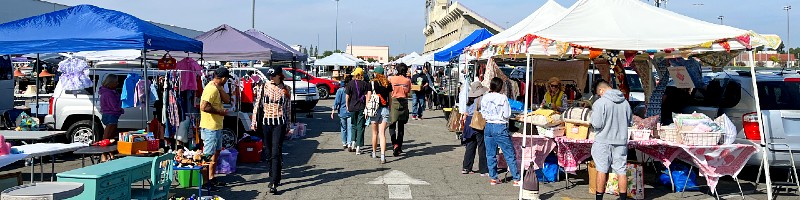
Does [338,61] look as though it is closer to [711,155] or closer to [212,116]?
[212,116]

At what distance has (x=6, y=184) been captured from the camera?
6.63 meters

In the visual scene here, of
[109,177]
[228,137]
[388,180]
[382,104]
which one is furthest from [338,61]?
[109,177]

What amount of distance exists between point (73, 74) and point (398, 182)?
6083 mm

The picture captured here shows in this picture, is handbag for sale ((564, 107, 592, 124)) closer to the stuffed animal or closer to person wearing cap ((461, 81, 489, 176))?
person wearing cap ((461, 81, 489, 176))

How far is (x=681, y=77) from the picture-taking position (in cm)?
1023

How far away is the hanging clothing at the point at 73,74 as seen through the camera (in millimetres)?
10852

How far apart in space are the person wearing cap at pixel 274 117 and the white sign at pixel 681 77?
6243 mm

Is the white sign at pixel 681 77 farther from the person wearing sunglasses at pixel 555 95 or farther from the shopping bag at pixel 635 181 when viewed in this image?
the shopping bag at pixel 635 181

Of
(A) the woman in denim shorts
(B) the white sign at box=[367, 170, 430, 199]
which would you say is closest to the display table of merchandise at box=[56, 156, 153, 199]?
(B) the white sign at box=[367, 170, 430, 199]

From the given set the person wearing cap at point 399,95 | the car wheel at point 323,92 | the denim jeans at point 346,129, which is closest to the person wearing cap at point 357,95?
the denim jeans at point 346,129

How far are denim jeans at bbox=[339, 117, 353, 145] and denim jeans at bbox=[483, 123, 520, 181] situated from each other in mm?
3647

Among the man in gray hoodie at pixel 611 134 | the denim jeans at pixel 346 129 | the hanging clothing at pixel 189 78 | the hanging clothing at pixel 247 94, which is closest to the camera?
the man in gray hoodie at pixel 611 134

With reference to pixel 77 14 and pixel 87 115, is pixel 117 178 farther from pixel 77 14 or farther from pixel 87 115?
pixel 87 115

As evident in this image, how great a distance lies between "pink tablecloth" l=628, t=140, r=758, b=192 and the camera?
7793mm
